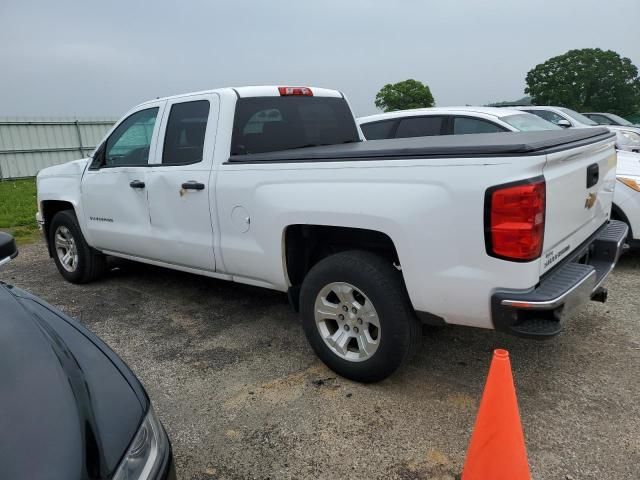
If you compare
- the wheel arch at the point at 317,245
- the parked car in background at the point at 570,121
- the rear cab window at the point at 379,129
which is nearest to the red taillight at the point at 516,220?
the wheel arch at the point at 317,245

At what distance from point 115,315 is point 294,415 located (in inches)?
94.5

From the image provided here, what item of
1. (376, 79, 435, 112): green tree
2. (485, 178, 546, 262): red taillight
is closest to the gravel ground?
(485, 178, 546, 262): red taillight

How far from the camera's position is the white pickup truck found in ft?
7.97

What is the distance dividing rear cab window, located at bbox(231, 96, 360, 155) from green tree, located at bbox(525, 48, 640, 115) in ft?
155

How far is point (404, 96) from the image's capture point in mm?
29875

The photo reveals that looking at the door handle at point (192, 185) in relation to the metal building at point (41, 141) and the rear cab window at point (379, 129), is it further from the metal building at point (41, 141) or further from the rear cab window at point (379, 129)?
the metal building at point (41, 141)

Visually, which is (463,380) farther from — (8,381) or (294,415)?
(8,381)

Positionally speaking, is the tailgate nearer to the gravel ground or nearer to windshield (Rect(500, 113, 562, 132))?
the gravel ground

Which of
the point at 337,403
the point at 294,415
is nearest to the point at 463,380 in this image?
the point at 337,403

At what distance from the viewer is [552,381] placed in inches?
122

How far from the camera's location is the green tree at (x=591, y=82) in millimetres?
45688

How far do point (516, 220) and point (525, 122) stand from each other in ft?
16.6

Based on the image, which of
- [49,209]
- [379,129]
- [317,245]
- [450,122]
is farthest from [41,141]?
[317,245]

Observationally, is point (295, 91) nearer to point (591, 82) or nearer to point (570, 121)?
point (570, 121)
